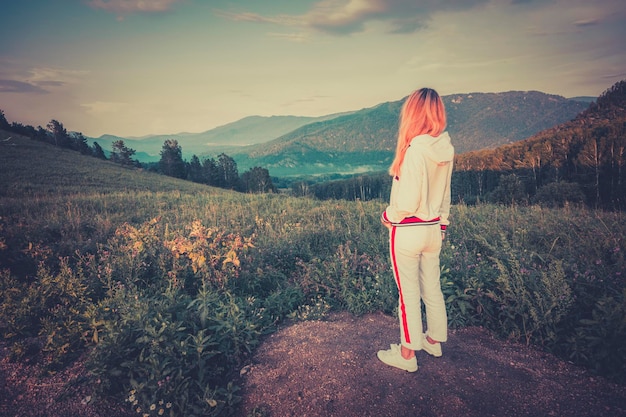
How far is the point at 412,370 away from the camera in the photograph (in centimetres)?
314

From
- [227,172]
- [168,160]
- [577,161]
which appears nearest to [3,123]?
[168,160]

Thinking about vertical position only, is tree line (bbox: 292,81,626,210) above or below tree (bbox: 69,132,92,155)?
below

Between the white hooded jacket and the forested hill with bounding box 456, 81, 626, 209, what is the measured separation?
134ft

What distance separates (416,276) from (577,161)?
66.1 m

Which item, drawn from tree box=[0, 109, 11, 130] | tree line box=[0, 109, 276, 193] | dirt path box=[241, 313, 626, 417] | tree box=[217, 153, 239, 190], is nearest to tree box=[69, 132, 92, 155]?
tree line box=[0, 109, 276, 193]

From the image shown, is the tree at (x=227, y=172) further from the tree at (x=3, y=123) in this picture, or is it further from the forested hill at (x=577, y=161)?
the forested hill at (x=577, y=161)

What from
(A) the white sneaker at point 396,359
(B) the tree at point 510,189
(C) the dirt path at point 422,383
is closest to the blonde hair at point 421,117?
(A) the white sneaker at point 396,359

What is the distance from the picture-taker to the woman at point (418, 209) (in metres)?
2.75

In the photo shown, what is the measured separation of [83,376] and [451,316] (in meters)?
4.55

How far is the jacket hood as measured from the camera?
273 centimetres

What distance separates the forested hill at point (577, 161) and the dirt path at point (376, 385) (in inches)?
1578

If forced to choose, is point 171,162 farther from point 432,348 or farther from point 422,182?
point 422,182

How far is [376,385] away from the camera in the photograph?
2.99 metres

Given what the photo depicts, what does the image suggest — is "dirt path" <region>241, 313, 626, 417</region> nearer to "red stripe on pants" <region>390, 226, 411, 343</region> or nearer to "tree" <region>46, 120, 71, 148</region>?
"red stripe on pants" <region>390, 226, 411, 343</region>
